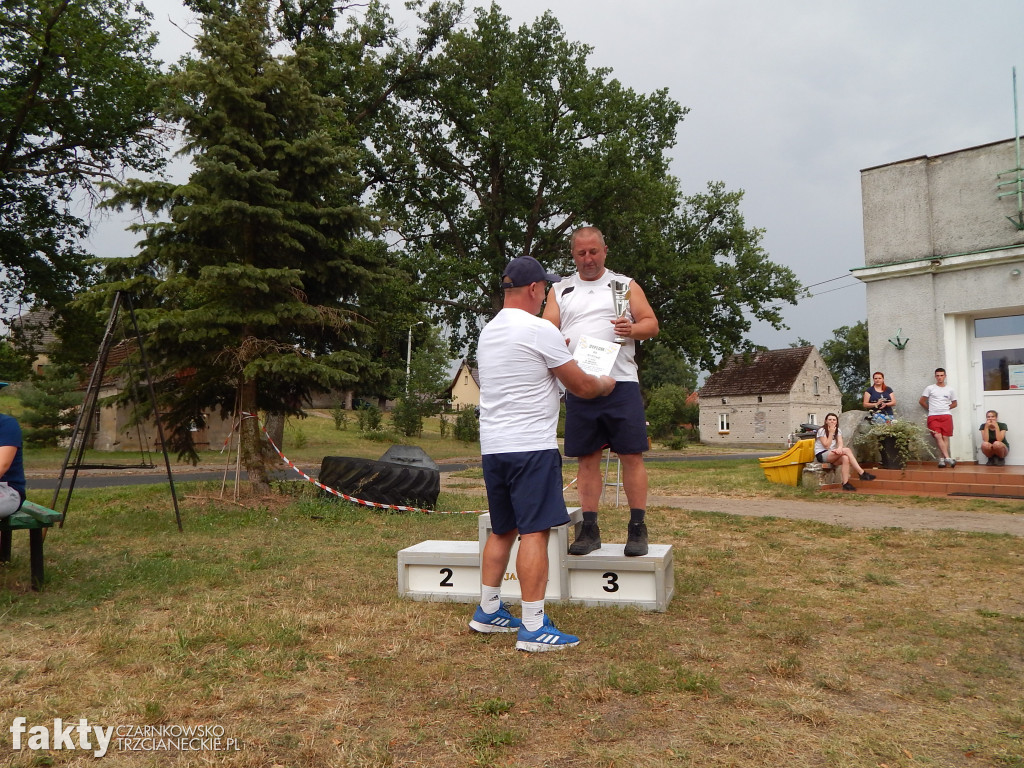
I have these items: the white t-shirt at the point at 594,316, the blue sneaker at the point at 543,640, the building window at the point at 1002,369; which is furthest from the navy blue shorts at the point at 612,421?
the building window at the point at 1002,369

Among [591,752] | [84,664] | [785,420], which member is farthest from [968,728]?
[785,420]

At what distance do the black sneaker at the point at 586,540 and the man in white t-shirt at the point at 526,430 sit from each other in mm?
786

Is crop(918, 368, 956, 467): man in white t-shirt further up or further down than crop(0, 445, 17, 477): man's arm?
further up

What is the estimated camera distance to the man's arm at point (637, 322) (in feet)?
15.3

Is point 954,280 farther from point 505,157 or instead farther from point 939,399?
point 505,157

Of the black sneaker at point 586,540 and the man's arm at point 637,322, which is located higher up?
the man's arm at point 637,322

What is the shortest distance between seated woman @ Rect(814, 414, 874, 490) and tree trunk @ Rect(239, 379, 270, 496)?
8.78 meters

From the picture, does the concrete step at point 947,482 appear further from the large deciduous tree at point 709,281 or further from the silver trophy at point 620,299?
the large deciduous tree at point 709,281

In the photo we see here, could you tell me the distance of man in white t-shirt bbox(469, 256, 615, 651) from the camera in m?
4.07

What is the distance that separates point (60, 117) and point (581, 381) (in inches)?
896

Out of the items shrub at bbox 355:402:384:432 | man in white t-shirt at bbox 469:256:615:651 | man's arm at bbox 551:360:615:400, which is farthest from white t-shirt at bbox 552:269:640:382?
shrub at bbox 355:402:384:432

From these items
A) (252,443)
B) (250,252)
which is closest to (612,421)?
(252,443)

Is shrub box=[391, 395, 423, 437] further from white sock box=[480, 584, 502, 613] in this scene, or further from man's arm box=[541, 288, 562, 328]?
white sock box=[480, 584, 502, 613]

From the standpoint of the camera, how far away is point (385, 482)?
10.5 meters
